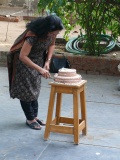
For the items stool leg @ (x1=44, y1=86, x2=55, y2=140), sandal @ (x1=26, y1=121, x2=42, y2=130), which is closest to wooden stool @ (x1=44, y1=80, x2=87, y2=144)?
stool leg @ (x1=44, y1=86, x2=55, y2=140)

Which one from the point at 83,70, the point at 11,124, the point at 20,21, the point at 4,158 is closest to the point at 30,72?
the point at 11,124

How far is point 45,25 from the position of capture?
5.51m

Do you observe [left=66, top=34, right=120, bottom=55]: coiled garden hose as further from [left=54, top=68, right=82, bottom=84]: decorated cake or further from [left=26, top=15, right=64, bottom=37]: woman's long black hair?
[left=54, top=68, right=82, bottom=84]: decorated cake

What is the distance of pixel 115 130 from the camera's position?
241 inches

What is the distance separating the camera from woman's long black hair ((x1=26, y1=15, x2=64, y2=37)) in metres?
5.48

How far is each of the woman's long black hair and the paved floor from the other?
1286mm

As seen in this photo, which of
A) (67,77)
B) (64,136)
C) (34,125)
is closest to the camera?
(67,77)

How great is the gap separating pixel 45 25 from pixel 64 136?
140 cm

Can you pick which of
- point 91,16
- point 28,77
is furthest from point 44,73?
point 91,16

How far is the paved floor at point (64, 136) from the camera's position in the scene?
5.21 metres

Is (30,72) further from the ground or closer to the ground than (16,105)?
further from the ground

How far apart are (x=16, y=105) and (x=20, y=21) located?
1115 centimetres

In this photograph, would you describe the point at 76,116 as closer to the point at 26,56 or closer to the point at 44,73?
the point at 44,73

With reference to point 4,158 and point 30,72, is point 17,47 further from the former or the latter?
point 4,158
